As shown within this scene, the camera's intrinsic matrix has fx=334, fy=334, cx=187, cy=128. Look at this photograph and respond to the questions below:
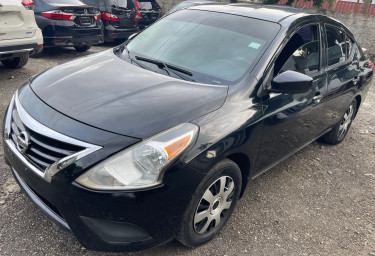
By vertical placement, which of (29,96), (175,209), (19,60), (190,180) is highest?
(29,96)

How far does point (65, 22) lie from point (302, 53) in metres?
5.46

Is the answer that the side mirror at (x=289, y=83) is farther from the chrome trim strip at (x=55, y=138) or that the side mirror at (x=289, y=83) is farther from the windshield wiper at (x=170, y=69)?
the chrome trim strip at (x=55, y=138)

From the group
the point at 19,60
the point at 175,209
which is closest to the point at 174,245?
the point at 175,209

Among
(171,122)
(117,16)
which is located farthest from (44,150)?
(117,16)

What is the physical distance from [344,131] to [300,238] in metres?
2.45

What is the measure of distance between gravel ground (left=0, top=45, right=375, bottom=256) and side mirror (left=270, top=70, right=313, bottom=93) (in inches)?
44.6

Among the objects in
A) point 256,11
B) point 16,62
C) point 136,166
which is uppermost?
point 256,11

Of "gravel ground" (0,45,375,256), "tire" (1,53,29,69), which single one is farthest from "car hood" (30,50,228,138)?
"tire" (1,53,29,69)

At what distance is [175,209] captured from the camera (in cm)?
208

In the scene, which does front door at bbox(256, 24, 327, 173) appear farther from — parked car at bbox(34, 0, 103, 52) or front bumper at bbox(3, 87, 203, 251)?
parked car at bbox(34, 0, 103, 52)

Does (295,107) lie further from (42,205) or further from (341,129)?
(42,205)

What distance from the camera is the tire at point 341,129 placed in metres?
4.42

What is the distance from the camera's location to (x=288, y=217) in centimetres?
302

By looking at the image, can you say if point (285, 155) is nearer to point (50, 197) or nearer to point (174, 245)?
point (174, 245)
